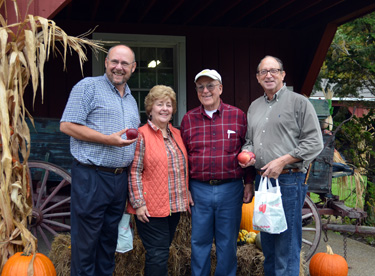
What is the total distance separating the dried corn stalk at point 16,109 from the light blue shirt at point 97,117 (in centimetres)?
31

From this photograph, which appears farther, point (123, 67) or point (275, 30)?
point (275, 30)

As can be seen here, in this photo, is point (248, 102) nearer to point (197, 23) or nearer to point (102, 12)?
point (197, 23)

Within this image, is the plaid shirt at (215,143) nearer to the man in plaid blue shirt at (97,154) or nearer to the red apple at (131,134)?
the man in plaid blue shirt at (97,154)

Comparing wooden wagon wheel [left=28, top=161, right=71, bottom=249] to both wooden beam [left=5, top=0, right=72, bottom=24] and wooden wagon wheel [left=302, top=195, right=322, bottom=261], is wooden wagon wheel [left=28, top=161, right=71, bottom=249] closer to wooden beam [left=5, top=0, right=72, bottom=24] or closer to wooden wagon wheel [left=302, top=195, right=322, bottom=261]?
wooden beam [left=5, top=0, right=72, bottom=24]

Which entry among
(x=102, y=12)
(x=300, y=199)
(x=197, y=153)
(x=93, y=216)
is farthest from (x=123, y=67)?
(x=102, y=12)

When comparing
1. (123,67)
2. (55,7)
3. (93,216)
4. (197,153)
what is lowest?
(93,216)

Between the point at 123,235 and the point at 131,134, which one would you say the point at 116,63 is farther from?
the point at 123,235

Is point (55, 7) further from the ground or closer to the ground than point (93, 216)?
further from the ground

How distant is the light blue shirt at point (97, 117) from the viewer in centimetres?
287

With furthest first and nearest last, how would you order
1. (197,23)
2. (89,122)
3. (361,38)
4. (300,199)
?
(361,38)
(197,23)
(300,199)
(89,122)

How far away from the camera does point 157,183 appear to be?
9.89 ft

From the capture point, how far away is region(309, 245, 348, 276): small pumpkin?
4.09 m

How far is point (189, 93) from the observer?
6691mm

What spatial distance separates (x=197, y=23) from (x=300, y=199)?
4.23 meters
